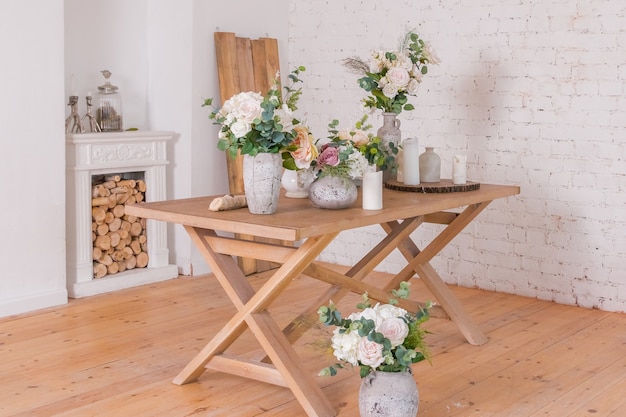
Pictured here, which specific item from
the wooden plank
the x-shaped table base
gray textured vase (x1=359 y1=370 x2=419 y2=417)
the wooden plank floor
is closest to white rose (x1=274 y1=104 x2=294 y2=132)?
the x-shaped table base

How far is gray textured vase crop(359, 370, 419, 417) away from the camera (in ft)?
11.1

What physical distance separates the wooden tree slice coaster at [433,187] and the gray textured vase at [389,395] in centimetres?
123

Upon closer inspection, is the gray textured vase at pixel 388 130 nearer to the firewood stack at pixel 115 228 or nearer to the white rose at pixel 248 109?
the white rose at pixel 248 109

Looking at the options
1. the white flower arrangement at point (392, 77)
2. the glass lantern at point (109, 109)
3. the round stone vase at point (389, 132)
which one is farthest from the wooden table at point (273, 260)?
the glass lantern at point (109, 109)

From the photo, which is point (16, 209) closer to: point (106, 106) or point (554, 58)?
point (106, 106)

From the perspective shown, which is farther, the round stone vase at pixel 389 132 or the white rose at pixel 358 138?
the round stone vase at pixel 389 132

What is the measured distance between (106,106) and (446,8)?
2.34m

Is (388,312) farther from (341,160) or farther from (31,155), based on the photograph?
(31,155)

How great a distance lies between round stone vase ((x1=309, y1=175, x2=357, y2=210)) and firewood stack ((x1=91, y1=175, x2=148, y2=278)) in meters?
2.29

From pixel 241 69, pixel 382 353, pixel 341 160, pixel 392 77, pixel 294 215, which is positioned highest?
pixel 241 69

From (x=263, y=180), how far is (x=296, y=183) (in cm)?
56

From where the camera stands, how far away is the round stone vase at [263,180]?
Answer: 11.9 feet

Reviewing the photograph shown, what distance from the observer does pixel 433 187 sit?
14.6 feet

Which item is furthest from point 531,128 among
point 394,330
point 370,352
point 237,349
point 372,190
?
point 370,352
